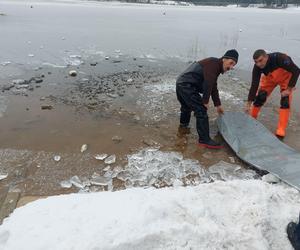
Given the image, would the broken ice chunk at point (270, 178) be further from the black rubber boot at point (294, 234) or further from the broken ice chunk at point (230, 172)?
the black rubber boot at point (294, 234)

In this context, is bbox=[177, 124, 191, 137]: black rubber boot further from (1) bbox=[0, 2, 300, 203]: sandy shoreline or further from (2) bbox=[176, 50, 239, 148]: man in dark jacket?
(2) bbox=[176, 50, 239, 148]: man in dark jacket

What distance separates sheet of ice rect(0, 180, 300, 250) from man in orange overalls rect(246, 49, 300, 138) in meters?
2.33

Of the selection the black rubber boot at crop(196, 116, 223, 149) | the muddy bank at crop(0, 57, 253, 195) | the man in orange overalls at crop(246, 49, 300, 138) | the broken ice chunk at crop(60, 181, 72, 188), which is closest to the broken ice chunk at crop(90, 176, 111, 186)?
the muddy bank at crop(0, 57, 253, 195)

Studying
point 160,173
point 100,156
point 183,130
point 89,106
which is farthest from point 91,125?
point 160,173

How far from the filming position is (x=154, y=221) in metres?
2.87

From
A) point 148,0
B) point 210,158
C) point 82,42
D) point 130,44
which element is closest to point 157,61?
point 130,44

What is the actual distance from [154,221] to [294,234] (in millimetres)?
1192

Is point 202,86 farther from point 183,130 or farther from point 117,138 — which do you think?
point 117,138

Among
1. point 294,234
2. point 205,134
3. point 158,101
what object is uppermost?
point 294,234

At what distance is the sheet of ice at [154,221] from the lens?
8.93 ft

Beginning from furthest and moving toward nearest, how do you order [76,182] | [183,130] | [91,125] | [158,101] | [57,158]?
[158,101]
[91,125]
[183,130]
[57,158]
[76,182]

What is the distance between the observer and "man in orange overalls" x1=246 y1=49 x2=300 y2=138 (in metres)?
5.16

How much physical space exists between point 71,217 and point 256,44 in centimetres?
1335

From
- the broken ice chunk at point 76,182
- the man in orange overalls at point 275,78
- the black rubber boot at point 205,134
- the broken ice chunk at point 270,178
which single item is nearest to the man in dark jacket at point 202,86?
the black rubber boot at point 205,134
